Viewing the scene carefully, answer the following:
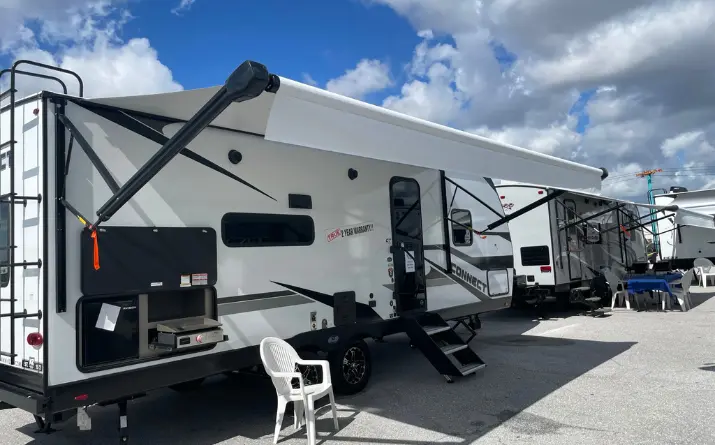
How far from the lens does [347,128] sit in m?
3.79

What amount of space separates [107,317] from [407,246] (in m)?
3.70

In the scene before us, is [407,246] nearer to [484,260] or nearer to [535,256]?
[484,260]

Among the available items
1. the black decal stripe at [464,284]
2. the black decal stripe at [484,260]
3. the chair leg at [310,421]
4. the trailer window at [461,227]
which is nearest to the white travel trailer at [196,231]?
the chair leg at [310,421]

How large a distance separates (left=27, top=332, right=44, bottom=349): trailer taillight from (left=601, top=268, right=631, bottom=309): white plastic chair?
37.0 ft

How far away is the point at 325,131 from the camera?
3.63 m

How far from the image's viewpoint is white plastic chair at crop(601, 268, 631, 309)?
12.1 meters

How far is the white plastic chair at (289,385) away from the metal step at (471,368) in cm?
191

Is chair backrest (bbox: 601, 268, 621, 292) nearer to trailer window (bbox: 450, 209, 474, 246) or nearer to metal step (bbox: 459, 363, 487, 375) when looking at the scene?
trailer window (bbox: 450, 209, 474, 246)

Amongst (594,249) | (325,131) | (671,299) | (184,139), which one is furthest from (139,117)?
(671,299)

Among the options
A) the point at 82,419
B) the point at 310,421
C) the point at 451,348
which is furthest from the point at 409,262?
the point at 82,419

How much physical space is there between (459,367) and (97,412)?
3804 mm

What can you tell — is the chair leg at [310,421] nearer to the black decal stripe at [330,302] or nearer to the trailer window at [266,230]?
the black decal stripe at [330,302]

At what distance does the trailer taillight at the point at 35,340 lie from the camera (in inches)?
146

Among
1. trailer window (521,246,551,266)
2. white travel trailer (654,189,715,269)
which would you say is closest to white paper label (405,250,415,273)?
trailer window (521,246,551,266)
